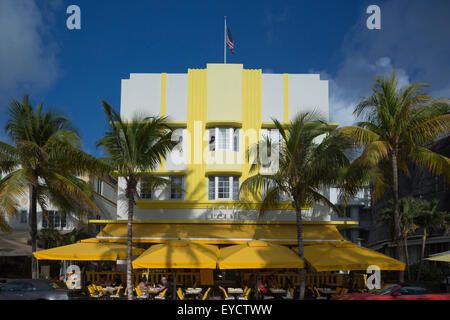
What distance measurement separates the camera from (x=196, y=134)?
26.2 m

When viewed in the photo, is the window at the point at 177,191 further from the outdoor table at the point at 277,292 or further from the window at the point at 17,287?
the window at the point at 17,287

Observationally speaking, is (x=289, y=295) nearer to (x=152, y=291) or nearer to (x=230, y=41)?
(x=152, y=291)

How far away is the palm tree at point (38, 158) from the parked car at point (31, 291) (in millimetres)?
4737

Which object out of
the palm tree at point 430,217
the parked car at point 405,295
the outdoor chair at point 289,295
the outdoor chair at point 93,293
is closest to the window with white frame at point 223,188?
the outdoor chair at point 289,295

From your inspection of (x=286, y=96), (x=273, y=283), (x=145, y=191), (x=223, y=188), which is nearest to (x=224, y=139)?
(x=223, y=188)

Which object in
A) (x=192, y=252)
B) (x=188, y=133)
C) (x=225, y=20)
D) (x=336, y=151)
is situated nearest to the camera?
(x=192, y=252)

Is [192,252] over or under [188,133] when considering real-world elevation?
under

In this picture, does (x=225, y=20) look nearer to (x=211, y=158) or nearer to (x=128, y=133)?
(x=211, y=158)

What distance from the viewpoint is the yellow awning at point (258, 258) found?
55.1 feet

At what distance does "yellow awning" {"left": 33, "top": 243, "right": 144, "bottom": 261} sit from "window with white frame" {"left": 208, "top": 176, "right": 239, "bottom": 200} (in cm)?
760

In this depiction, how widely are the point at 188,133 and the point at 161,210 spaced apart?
5052mm

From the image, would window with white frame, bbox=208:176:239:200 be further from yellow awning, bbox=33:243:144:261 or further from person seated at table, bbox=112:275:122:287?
yellow awning, bbox=33:243:144:261
